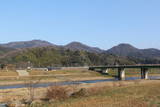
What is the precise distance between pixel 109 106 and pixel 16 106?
15.7 m

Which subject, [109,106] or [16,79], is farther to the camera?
[16,79]

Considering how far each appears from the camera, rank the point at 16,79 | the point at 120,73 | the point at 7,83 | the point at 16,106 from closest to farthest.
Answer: the point at 16,106, the point at 7,83, the point at 16,79, the point at 120,73

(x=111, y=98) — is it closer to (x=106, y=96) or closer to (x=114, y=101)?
(x=106, y=96)

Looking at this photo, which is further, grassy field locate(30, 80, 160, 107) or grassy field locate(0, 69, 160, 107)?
grassy field locate(0, 69, 160, 107)

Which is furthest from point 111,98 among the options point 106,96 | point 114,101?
point 114,101

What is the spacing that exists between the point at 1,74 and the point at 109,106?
342ft

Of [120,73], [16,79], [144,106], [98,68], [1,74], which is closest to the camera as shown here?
[144,106]

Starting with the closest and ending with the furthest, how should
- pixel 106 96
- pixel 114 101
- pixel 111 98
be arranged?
pixel 114 101
pixel 111 98
pixel 106 96

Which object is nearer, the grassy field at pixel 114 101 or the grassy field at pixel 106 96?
the grassy field at pixel 114 101

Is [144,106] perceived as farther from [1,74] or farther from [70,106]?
[1,74]

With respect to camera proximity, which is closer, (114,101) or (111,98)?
(114,101)

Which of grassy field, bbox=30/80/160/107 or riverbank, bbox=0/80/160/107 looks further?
riverbank, bbox=0/80/160/107

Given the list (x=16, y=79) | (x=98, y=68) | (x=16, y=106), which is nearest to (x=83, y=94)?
(x=16, y=106)

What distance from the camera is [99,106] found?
27.8 metres
